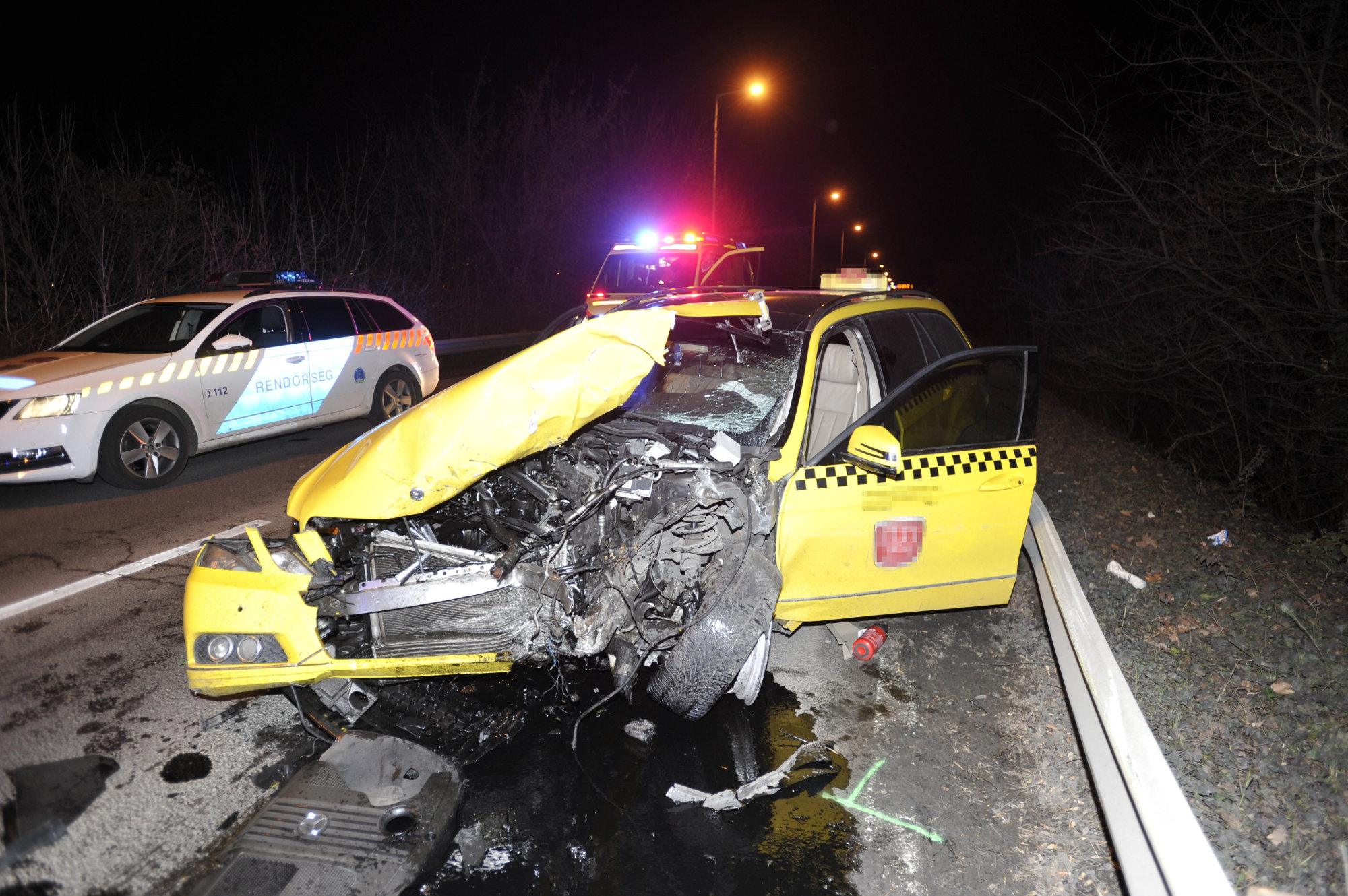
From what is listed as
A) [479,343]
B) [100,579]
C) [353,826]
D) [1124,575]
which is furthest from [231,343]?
[479,343]

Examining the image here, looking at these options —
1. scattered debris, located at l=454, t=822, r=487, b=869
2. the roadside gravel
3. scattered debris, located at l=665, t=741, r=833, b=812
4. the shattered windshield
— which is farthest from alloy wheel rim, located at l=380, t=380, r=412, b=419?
the roadside gravel

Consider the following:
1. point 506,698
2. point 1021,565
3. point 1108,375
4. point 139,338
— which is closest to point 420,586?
point 506,698

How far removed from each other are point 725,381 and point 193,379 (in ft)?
17.0

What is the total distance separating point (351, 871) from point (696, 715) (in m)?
1.41

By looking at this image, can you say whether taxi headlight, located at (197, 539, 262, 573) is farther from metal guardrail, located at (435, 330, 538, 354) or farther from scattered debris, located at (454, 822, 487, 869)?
metal guardrail, located at (435, 330, 538, 354)

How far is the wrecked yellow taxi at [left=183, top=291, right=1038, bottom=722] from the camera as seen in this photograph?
298cm

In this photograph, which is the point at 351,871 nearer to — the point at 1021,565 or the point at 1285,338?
the point at 1021,565

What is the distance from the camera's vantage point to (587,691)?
12.1 ft

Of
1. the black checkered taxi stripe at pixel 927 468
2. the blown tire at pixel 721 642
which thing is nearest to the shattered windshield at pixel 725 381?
the black checkered taxi stripe at pixel 927 468

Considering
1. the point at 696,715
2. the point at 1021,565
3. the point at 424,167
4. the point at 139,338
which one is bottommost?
the point at 1021,565

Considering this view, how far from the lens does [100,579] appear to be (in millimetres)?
4605

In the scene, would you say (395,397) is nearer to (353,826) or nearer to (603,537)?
(603,537)

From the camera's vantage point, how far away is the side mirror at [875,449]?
10.4ft

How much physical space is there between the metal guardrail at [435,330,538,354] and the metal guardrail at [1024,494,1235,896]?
12.1 meters
